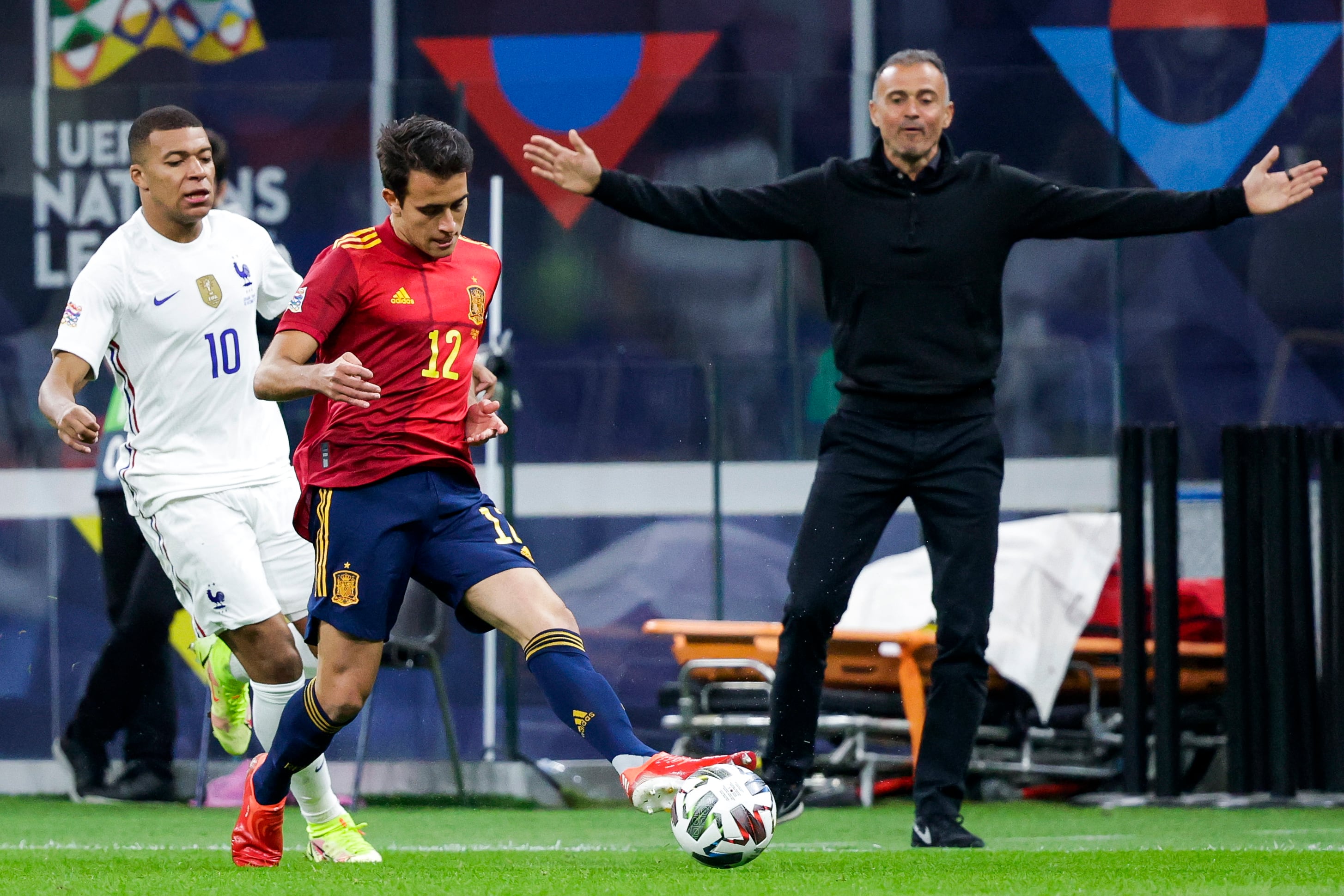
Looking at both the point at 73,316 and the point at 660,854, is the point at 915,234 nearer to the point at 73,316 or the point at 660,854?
the point at 660,854

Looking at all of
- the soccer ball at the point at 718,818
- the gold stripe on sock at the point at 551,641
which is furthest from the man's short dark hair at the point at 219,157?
the soccer ball at the point at 718,818

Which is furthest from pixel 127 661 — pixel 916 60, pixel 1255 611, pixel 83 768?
pixel 1255 611

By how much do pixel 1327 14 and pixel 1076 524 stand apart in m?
2.94

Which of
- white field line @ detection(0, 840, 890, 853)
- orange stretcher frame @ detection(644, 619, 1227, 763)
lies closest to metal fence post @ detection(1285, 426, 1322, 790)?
orange stretcher frame @ detection(644, 619, 1227, 763)

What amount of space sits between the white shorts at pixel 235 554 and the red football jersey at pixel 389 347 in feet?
1.99

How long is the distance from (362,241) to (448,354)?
34 cm

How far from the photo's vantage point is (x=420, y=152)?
468cm

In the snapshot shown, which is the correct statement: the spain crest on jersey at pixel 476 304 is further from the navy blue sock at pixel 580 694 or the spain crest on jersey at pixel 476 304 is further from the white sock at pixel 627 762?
the white sock at pixel 627 762

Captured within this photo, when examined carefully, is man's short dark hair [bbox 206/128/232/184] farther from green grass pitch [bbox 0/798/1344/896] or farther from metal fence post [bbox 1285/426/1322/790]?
metal fence post [bbox 1285/426/1322/790]

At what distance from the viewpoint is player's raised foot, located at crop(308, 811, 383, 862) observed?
5.19 meters

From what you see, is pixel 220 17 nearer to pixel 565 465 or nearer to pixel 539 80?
pixel 539 80

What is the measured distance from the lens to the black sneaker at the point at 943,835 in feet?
17.7

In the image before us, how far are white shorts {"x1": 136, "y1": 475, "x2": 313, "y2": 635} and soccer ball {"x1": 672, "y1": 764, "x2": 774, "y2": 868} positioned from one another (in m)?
1.68

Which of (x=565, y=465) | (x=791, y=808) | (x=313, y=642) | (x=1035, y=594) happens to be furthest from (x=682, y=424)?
(x=313, y=642)
